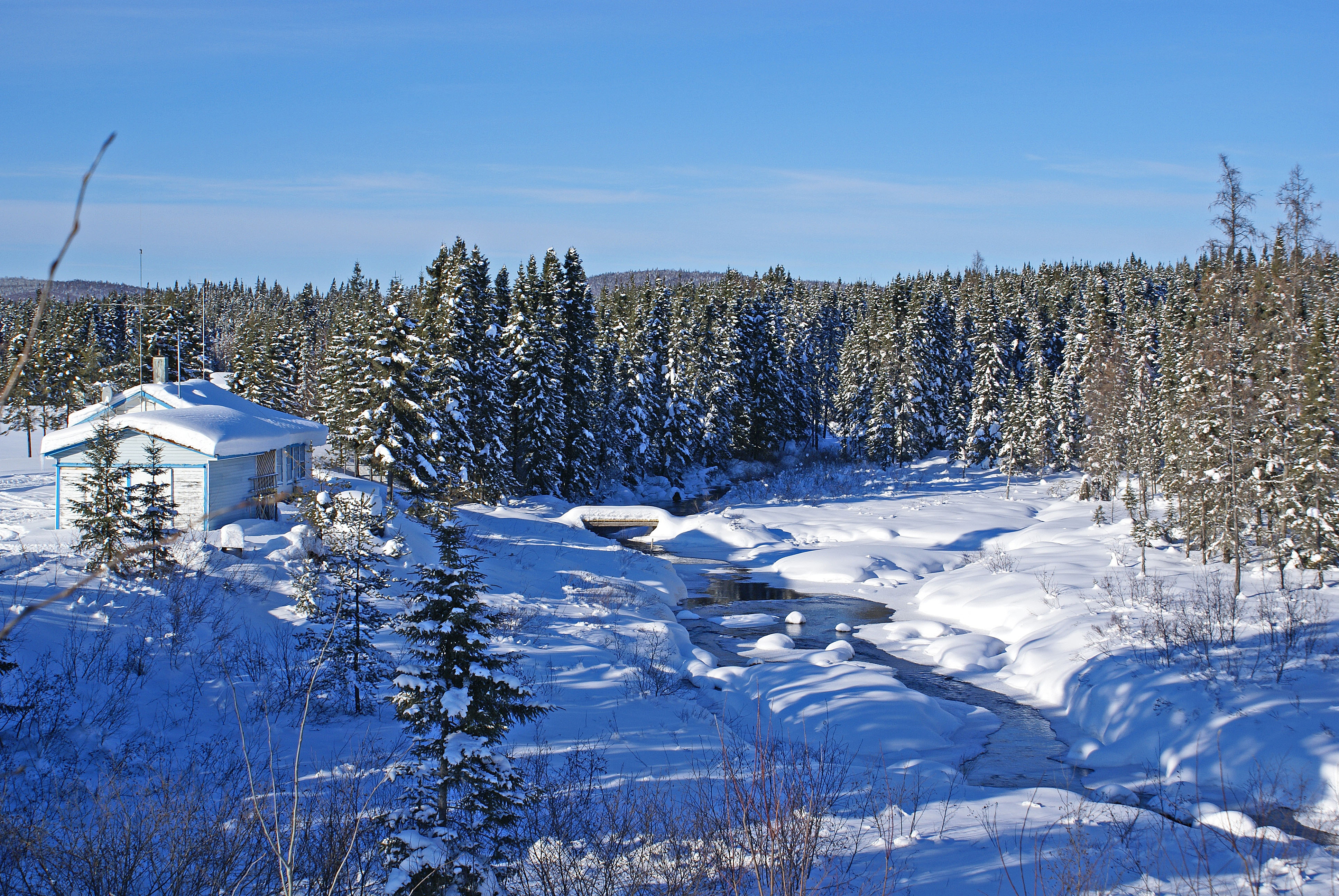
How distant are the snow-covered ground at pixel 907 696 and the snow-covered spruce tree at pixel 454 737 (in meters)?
1.43

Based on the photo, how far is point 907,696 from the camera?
15812 millimetres

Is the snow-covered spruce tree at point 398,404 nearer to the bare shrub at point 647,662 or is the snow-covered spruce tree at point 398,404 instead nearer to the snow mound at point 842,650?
the bare shrub at point 647,662

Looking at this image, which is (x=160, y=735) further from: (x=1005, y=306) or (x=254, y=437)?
(x=1005, y=306)

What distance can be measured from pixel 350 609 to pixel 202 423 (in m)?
14.8

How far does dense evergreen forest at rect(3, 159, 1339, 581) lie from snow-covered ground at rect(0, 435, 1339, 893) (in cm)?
440

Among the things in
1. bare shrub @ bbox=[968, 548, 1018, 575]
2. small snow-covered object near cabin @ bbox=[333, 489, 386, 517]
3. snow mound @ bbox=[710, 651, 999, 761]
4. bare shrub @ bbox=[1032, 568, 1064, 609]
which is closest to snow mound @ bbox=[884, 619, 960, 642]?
bare shrub @ bbox=[1032, 568, 1064, 609]

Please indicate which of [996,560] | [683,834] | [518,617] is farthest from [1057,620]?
[683,834]

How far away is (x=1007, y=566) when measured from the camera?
29.7m

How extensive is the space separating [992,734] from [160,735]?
1319cm

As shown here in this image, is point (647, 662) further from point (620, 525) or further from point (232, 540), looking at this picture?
point (620, 525)

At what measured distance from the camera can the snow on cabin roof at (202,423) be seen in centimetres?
2339

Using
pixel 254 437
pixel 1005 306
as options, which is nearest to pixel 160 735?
pixel 254 437

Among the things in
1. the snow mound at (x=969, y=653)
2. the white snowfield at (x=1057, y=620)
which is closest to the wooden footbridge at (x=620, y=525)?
the white snowfield at (x=1057, y=620)

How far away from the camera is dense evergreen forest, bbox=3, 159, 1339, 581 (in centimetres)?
2644
